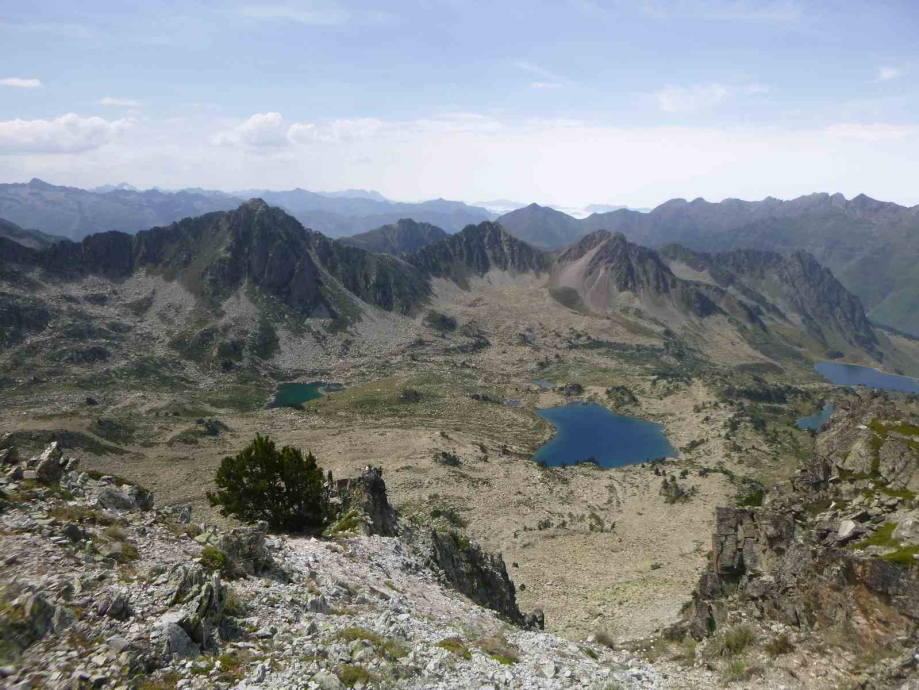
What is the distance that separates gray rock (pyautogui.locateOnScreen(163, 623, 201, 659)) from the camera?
1405 cm

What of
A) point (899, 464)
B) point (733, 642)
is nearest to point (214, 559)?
point (733, 642)

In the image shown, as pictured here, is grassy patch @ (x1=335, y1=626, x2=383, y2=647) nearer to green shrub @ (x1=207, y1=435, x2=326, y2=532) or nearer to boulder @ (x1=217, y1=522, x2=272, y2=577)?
boulder @ (x1=217, y1=522, x2=272, y2=577)

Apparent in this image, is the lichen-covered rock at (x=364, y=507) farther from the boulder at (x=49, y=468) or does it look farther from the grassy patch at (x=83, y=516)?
the boulder at (x=49, y=468)

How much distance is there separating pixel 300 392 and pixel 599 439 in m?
90.0

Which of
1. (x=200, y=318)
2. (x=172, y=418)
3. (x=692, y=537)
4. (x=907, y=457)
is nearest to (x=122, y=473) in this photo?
(x=172, y=418)

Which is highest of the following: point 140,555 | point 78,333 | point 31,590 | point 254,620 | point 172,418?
point 31,590

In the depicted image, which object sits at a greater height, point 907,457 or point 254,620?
point 907,457

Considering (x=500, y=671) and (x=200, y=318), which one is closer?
(x=500, y=671)

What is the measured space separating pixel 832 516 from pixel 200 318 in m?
193

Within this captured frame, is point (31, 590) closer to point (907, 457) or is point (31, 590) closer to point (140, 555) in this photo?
point (140, 555)

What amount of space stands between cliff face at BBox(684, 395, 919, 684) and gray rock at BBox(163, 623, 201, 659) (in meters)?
24.5

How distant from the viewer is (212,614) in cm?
1614

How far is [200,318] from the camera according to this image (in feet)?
608

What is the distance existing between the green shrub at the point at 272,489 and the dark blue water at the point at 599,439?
3428 inches
